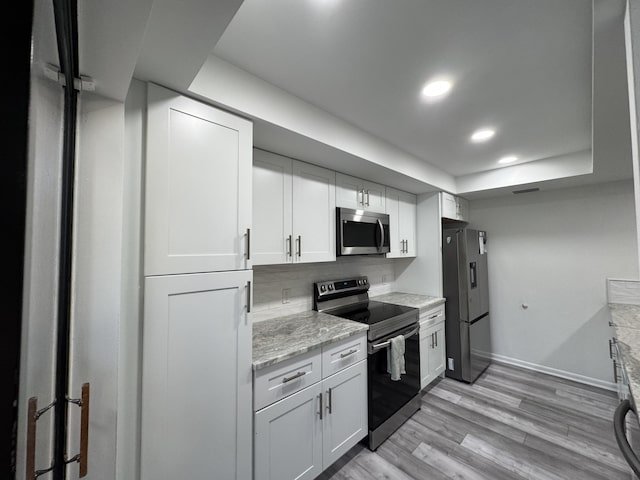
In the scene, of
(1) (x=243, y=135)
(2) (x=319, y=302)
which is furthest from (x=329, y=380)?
(1) (x=243, y=135)

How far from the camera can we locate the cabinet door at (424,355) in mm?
2617

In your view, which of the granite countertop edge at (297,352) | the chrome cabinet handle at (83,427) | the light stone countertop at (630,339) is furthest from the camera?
the granite countertop edge at (297,352)

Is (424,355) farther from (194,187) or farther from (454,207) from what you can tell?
(194,187)

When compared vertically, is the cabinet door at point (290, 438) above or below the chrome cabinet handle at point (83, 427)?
below

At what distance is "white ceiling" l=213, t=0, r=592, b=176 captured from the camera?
3.37ft

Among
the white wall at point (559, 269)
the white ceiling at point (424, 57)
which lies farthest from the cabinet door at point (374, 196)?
the white wall at point (559, 269)

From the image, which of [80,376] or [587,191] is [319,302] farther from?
[587,191]

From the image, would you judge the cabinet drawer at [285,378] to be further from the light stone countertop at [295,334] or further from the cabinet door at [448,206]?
the cabinet door at [448,206]

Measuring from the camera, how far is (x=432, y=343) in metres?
2.81

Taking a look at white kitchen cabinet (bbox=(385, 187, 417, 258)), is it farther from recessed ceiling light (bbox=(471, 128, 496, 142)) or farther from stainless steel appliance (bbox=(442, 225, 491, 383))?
recessed ceiling light (bbox=(471, 128, 496, 142))

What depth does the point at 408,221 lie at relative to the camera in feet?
10.5

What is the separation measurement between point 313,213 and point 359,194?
2.12 feet

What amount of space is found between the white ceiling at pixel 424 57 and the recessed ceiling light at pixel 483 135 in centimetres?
9

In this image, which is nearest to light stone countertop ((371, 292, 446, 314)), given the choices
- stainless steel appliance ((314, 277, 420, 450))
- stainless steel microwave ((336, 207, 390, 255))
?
stainless steel appliance ((314, 277, 420, 450))
